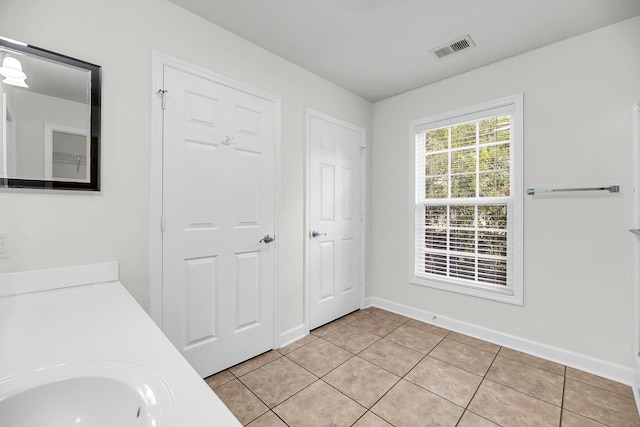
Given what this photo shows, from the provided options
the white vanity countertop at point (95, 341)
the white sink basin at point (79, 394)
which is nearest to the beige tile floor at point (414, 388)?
the white vanity countertop at point (95, 341)

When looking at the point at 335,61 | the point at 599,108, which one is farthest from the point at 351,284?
the point at 599,108

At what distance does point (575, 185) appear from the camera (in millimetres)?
2205

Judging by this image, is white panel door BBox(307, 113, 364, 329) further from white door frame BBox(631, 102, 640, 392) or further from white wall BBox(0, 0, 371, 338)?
white door frame BBox(631, 102, 640, 392)

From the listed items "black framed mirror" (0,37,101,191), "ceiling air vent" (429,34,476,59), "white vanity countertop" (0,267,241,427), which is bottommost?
"white vanity countertop" (0,267,241,427)

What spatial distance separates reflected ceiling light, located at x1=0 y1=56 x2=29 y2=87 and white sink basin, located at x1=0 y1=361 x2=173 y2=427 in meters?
1.38

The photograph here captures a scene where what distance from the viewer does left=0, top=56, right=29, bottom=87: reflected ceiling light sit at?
1.31 meters

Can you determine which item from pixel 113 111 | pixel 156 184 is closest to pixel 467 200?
pixel 156 184

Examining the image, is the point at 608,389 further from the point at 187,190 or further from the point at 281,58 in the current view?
the point at 281,58

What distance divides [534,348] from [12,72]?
12.5ft

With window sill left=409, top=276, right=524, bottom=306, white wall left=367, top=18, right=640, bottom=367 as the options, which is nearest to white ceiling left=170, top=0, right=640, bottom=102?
white wall left=367, top=18, right=640, bottom=367

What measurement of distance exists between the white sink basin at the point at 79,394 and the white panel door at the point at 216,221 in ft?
3.89

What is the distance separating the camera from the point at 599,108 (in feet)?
6.91

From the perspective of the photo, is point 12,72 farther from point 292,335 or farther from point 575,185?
point 575,185

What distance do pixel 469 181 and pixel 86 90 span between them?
2.99 meters
